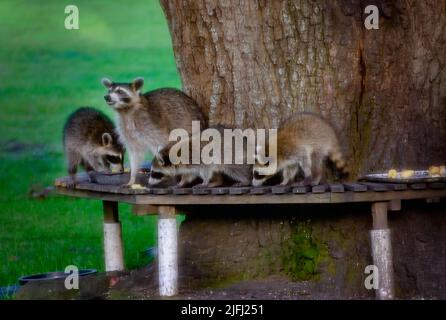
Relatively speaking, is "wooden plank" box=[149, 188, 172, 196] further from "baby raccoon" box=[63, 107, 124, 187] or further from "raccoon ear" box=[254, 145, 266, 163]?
"baby raccoon" box=[63, 107, 124, 187]

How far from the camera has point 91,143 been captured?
8.78 metres

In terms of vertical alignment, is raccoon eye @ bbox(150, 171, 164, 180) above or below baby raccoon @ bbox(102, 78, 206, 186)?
below

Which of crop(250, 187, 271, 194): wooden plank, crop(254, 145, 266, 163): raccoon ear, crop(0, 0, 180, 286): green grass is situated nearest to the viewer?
crop(250, 187, 271, 194): wooden plank

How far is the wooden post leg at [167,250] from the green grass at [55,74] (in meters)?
4.75

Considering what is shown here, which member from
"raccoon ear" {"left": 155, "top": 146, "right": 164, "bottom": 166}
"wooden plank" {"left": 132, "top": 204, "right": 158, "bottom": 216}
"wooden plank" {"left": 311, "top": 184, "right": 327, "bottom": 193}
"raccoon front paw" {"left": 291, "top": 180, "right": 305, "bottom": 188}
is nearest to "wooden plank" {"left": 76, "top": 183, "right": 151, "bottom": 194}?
"wooden plank" {"left": 132, "top": 204, "right": 158, "bottom": 216}

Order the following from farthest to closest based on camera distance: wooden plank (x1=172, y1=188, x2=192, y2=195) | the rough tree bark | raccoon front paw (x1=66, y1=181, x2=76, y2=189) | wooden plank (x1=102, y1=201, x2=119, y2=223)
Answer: wooden plank (x1=102, y1=201, x2=119, y2=223) < raccoon front paw (x1=66, y1=181, x2=76, y2=189) < the rough tree bark < wooden plank (x1=172, y1=188, x2=192, y2=195)

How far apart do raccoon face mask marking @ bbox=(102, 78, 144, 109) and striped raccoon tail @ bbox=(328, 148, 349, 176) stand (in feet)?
5.08

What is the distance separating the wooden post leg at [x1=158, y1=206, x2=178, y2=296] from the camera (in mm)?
7512

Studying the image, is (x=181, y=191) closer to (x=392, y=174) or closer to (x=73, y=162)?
(x=392, y=174)

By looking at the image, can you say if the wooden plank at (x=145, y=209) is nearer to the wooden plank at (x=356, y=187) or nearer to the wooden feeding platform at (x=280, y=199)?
the wooden feeding platform at (x=280, y=199)

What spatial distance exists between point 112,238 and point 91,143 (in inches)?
31.5

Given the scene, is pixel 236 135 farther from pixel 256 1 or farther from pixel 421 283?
pixel 421 283

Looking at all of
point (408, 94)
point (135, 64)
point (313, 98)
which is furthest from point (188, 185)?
point (135, 64)

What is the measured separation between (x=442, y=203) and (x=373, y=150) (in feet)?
2.14
